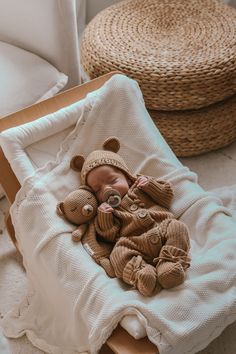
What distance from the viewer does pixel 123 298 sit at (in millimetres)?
1117

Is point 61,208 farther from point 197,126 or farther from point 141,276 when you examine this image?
point 197,126

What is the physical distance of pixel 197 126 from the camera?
177 centimetres

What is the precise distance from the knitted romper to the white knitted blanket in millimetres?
34

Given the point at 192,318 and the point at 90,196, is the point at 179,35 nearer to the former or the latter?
the point at 90,196

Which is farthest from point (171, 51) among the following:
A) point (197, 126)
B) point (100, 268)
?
point (100, 268)

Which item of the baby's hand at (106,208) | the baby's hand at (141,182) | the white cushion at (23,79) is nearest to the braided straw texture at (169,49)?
the white cushion at (23,79)

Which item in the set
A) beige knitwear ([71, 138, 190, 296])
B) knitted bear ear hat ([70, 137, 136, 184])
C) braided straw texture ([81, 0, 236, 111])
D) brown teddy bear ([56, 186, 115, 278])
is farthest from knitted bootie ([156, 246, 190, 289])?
braided straw texture ([81, 0, 236, 111])

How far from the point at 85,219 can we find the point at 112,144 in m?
0.23

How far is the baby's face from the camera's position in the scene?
4.20 ft

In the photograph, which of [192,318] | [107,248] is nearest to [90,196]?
[107,248]

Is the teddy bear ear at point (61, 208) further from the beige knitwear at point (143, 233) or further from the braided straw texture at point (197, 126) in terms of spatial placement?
the braided straw texture at point (197, 126)

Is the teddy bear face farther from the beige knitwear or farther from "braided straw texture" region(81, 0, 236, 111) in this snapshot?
"braided straw texture" region(81, 0, 236, 111)

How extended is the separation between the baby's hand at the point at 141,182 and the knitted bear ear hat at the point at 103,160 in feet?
0.09

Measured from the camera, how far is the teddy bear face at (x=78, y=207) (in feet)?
4.13
